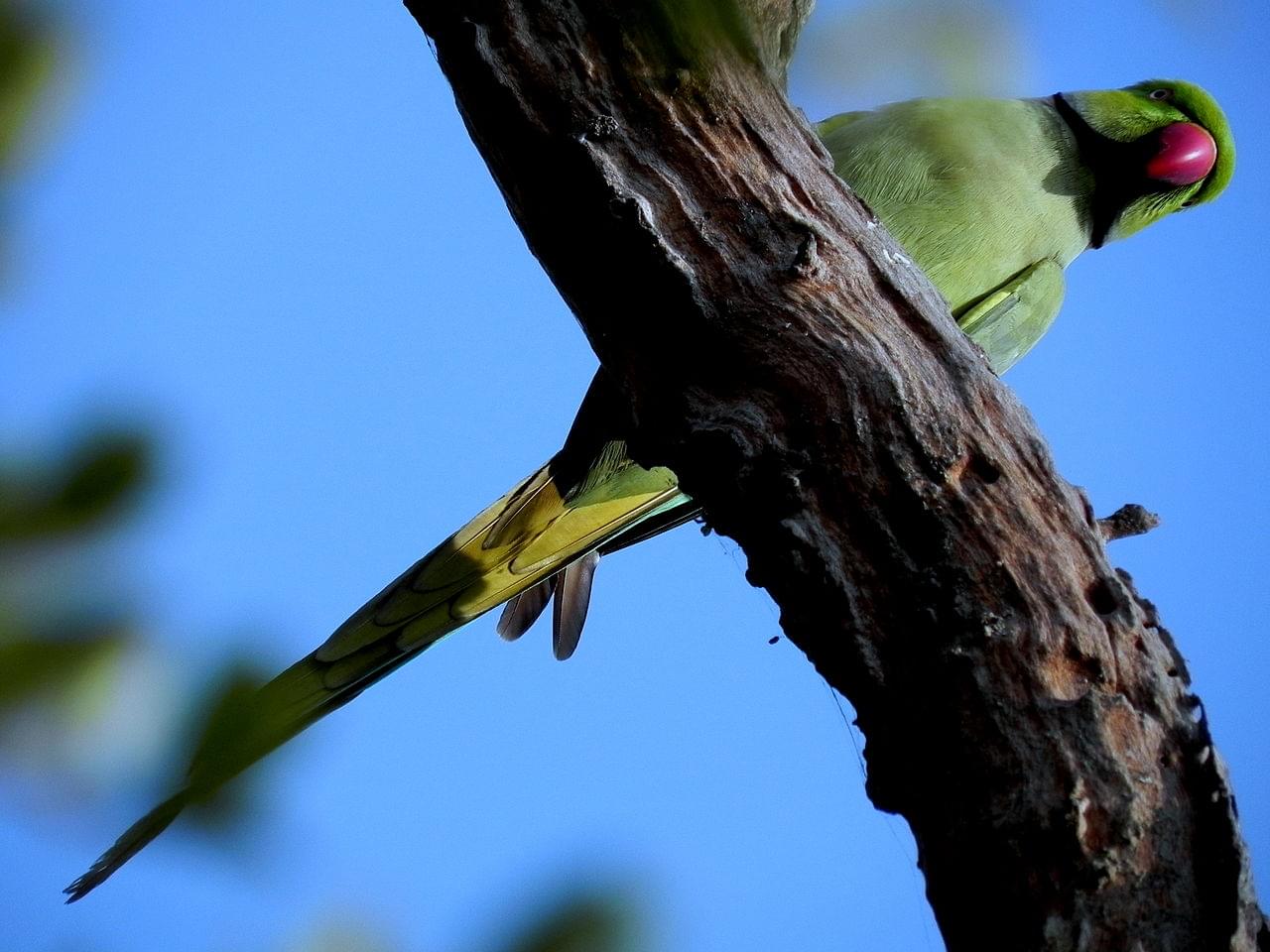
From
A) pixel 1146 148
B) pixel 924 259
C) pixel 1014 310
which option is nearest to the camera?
pixel 924 259

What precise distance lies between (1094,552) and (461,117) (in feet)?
3.55

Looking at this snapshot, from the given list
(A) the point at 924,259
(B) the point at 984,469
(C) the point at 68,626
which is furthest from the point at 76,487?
(A) the point at 924,259

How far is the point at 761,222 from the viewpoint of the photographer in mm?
1521

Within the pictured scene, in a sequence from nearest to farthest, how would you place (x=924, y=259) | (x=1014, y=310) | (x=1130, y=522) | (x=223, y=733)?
(x=223, y=733) < (x=1130, y=522) < (x=924, y=259) < (x=1014, y=310)

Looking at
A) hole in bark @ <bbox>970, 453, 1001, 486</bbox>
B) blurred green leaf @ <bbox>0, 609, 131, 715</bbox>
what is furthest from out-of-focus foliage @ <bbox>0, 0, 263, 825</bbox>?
hole in bark @ <bbox>970, 453, 1001, 486</bbox>

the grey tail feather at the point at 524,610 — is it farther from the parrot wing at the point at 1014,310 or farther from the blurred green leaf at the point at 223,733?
the blurred green leaf at the point at 223,733

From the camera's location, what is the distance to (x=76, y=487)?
0.54 m

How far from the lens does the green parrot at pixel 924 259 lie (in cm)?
245

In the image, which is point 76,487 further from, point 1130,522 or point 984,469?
point 1130,522

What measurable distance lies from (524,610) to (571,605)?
0.40 ft

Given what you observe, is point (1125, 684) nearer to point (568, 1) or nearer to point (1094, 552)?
point (1094, 552)

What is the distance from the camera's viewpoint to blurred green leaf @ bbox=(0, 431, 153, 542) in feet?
1.73

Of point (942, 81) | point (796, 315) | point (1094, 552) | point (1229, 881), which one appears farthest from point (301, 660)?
point (942, 81)

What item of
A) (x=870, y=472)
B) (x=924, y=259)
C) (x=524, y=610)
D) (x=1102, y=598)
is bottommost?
(x=1102, y=598)
